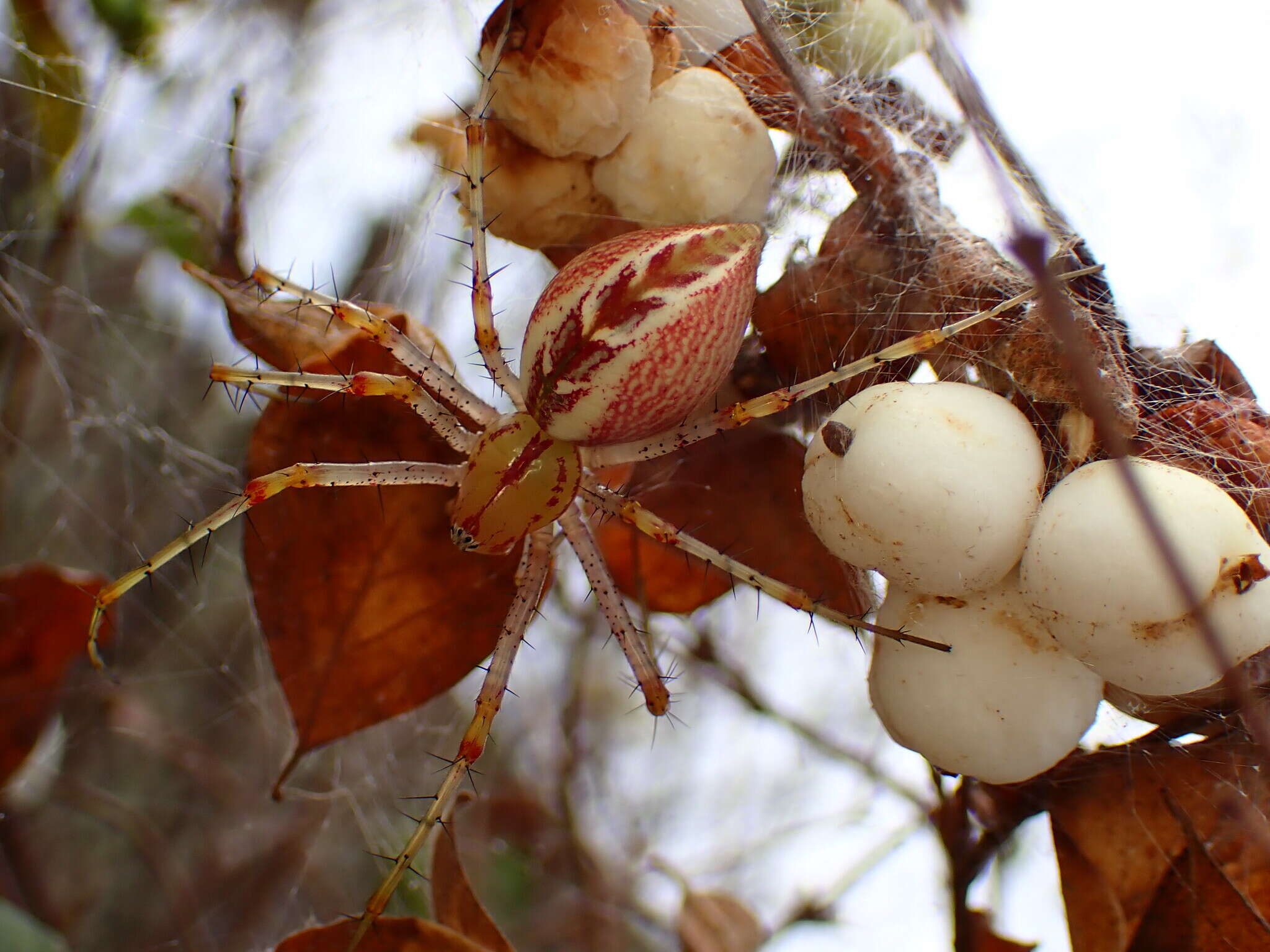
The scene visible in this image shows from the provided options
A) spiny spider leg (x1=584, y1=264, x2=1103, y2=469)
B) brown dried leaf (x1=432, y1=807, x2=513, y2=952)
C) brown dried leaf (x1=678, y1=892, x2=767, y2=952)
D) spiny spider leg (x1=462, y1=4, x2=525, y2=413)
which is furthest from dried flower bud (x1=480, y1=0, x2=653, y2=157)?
brown dried leaf (x1=678, y1=892, x2=767, y2=952)

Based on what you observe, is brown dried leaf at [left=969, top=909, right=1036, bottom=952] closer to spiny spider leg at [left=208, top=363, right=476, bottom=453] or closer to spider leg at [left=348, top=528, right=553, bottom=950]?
spider leg at [left=348, top=528, right=553, bottom=950]

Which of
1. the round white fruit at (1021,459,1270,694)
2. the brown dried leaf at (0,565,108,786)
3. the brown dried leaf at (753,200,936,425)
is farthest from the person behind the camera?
the brown dried leaf at (0,565,108,786)

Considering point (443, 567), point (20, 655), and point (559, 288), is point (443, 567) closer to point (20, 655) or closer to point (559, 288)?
point (559, 288)

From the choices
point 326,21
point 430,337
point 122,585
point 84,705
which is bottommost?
point 84,705

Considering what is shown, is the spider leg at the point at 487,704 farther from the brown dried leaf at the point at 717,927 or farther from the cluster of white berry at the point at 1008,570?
the brown dried leaf at the point at 717,927

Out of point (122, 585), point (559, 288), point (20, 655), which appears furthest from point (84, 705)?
point (559, 288)

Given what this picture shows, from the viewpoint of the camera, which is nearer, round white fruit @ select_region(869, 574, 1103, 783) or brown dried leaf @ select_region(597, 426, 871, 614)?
round white fruit @ select_region(869, 574, 1103, 783)

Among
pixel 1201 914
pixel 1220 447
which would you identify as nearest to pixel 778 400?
pixel 1220 447
